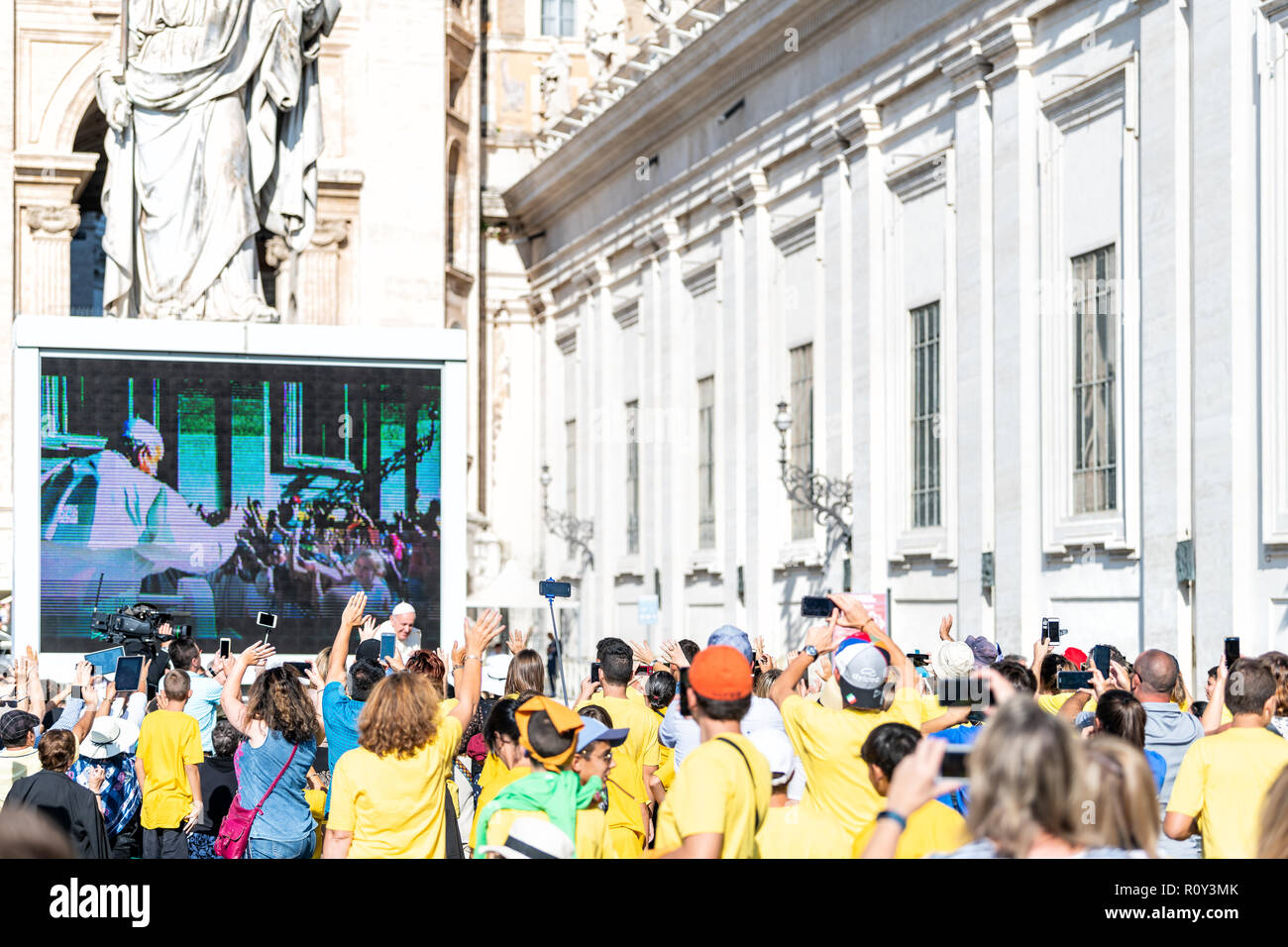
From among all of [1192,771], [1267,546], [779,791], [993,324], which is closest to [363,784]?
[779,791]

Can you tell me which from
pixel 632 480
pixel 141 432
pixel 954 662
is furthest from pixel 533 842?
pixel 632 480

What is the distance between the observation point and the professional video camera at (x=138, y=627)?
13.4 m

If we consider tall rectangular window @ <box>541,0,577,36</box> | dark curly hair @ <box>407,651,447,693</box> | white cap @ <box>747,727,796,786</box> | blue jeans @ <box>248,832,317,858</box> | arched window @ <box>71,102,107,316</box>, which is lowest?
blue jeans @ <box>248,832,317,858</box>

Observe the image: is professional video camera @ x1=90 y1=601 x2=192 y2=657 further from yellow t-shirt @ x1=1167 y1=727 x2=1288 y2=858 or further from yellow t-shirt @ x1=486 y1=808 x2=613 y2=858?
yellow t-shirt @ x1=1167 y1=727 x2=1288 y2=858

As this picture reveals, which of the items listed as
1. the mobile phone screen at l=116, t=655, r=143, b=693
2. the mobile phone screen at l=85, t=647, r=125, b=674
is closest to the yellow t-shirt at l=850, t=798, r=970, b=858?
the mobile phone screen at l=116, t=655, r=143, b=693

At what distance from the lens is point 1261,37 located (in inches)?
774

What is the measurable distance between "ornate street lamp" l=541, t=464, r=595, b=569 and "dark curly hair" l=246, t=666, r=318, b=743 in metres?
32.0

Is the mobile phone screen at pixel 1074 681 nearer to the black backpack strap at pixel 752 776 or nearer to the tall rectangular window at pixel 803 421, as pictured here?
the black backpack strap at pixel 752 776

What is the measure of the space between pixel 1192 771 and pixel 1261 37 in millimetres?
14204

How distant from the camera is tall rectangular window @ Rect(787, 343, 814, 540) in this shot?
31.1 m

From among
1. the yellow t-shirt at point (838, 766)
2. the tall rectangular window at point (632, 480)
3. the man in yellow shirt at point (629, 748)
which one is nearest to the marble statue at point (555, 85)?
the tall rectangular window at point (632, 480)

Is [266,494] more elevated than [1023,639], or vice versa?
[266,494]

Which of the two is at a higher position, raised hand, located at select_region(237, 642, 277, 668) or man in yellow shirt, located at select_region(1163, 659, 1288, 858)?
raised hand, located at select_region(237, 642, 277, 668)
